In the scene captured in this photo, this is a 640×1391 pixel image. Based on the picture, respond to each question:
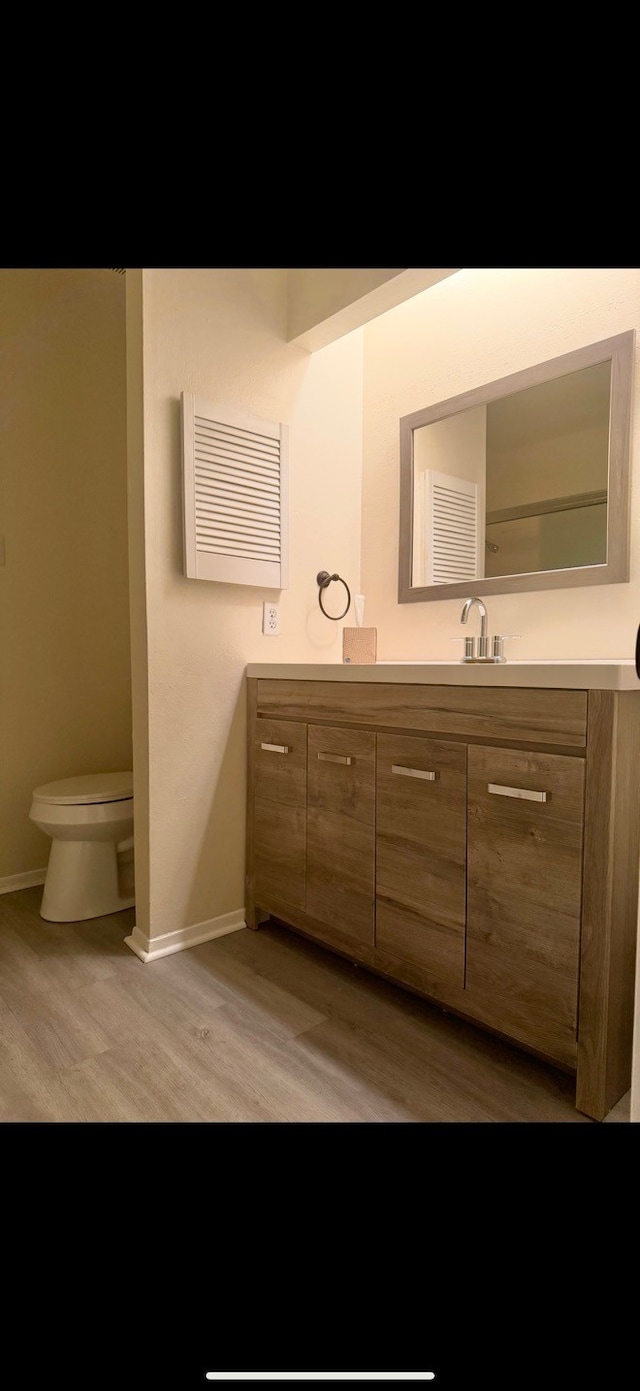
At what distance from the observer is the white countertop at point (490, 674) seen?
1.13m

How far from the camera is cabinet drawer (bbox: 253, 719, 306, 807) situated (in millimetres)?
1854

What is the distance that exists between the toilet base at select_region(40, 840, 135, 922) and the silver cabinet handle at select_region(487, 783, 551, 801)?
1.40m

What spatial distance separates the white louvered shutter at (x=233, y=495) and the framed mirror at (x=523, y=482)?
0.46m

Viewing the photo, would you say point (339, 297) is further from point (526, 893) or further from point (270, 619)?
point (526, 893)

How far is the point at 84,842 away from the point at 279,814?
690 mm

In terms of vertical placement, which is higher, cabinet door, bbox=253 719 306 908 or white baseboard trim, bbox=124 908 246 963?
cabinet door, bbox=253 719 306 908

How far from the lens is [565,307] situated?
1.71 m

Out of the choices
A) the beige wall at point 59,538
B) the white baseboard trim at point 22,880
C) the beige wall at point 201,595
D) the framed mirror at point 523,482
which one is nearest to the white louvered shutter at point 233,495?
the beige wall at point 201,595

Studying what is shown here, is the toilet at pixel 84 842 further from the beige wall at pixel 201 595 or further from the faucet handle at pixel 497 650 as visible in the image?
the faucet handle at pixel 497 650

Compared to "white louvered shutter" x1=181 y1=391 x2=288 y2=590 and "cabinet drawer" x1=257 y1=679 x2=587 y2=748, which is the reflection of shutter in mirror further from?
"cabinet drawer" x1=257 y1=679 x2=587 y2=748

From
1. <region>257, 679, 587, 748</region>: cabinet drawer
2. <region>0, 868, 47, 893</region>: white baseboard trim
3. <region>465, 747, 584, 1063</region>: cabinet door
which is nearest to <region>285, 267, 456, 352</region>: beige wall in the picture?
<region>257, 679, 587, 748</region>: cabinet drawer
